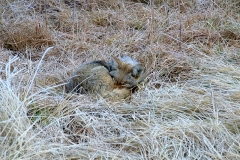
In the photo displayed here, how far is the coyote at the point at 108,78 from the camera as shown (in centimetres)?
307

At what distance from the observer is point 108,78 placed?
3.15 meters

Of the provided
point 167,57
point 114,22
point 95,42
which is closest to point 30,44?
point 95,42

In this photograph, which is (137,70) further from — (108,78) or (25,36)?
(25,36)

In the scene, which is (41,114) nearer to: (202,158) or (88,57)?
(202,158)

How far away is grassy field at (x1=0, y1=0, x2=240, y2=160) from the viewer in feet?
7.54

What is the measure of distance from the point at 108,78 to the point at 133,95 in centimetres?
27

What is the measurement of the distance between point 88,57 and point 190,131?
1.79 meters

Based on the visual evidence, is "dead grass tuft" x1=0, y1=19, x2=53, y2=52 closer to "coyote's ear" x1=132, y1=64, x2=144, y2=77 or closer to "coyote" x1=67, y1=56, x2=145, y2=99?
"coyote" x1=67, y1=56, x2=145, y2=99

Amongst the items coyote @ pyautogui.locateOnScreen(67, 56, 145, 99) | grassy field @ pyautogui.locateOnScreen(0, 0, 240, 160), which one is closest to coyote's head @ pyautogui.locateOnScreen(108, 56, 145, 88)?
coyote @ pyautogui.locateOnScreen(67, 56, 145, 99)

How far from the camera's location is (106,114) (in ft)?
8.83

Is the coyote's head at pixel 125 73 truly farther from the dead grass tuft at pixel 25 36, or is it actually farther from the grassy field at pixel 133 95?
the dead grass tuft at pixel 25 36

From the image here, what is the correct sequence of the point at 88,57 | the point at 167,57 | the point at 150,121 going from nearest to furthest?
the point at 150,121 < the point at 167,57 < the point at 88,57

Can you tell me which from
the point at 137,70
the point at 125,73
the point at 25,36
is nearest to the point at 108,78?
the point at 125,73

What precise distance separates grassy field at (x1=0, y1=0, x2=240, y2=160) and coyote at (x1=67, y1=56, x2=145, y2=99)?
10 cm
